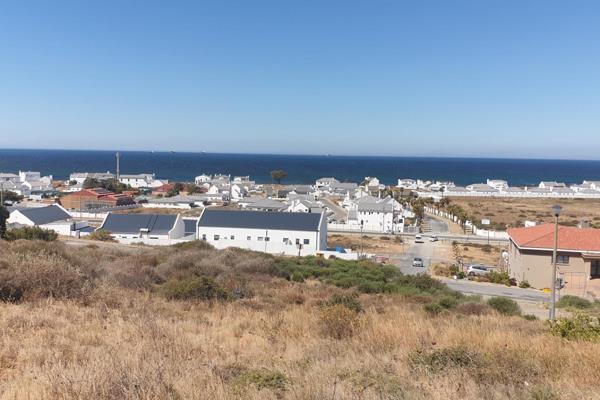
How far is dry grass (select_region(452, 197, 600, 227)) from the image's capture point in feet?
270

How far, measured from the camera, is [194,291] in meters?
13.8

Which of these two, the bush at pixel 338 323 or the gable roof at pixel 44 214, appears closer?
the bush at pixel 338 323

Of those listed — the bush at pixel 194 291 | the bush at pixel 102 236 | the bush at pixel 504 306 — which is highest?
the bush at pixel 194 291

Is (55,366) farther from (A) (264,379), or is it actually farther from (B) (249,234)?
(B) (249,234)

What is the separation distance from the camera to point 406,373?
18.5 ft

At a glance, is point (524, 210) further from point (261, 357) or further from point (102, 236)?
point (261, 357)

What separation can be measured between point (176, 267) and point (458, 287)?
1827 centimetres

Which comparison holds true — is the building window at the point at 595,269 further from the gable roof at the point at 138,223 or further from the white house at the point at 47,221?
the white house at the point at 47,221

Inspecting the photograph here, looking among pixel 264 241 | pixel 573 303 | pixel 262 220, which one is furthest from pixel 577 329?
pixel 262 220

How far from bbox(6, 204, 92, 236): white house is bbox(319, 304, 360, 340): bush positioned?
46751 mm

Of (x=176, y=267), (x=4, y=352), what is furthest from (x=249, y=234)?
(x=4, y=352)

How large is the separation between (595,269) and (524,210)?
234 ft

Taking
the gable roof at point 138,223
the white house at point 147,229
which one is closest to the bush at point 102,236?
the white house at point 147,229

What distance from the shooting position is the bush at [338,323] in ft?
27.8
